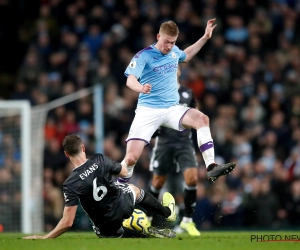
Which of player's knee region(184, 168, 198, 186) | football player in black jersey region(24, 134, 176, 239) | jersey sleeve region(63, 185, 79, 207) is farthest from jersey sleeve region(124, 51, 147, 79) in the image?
player's knee region(184, 168, 198, 186)

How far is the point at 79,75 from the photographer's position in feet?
59.6

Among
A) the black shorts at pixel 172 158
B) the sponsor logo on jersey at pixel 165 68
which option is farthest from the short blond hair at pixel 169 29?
the black shorts at pixel 172 158

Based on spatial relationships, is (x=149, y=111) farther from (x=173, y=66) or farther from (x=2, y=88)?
(x=2, y=88)

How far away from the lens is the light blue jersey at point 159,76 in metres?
10.4

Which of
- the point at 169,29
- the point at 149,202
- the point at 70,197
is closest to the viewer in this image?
the point at 70,197

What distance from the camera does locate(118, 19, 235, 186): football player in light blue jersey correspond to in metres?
10.1

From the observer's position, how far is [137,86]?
31.4ft

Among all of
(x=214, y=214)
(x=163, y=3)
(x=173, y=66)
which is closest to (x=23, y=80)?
(x=163, y=3)

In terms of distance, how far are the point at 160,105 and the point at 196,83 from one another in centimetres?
758

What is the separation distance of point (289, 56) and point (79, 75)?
499 cm

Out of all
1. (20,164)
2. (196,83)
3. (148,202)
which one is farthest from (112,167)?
(196,83)

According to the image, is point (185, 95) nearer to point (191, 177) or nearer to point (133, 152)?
point (191, 177)

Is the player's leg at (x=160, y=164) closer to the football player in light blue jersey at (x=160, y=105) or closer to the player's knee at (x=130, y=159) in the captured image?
the football player in light blue jersey at (x=160, y=105)

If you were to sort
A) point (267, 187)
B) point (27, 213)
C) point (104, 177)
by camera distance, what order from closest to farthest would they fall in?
point (104, 177)
point (27, 213)
point (267, 187)
